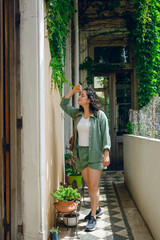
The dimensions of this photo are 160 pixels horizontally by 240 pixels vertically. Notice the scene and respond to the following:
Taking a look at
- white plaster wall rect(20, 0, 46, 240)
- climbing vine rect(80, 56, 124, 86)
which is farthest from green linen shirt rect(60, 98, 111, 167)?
climbing vine rect(80, 56, 124, 86)

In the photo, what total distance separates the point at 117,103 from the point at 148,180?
454 centimetres

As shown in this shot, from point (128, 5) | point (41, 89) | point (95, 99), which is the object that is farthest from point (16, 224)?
point (128, 5)

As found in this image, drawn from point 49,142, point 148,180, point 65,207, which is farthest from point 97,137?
point 65,207

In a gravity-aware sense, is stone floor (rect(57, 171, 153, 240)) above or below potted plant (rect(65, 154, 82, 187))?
below

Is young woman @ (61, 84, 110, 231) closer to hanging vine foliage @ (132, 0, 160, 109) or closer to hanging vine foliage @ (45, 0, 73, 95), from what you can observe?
hanging vine foliage @ (45, 0, 73, 95)

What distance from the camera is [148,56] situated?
707 cm

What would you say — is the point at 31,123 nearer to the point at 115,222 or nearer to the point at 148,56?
the point at 115,222

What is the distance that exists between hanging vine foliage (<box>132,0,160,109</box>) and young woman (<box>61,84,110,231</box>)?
3752mm

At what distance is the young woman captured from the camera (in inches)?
134

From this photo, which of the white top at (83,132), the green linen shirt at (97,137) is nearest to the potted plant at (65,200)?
the green linen shirt at (97,137)

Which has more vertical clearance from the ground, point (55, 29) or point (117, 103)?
point (55, 29)

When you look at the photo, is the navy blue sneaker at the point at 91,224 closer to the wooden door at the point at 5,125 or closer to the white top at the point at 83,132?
the white top at the point at 83,132

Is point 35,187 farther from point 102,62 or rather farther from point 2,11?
point 102,62

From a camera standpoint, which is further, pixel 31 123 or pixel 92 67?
pixel 92 67
